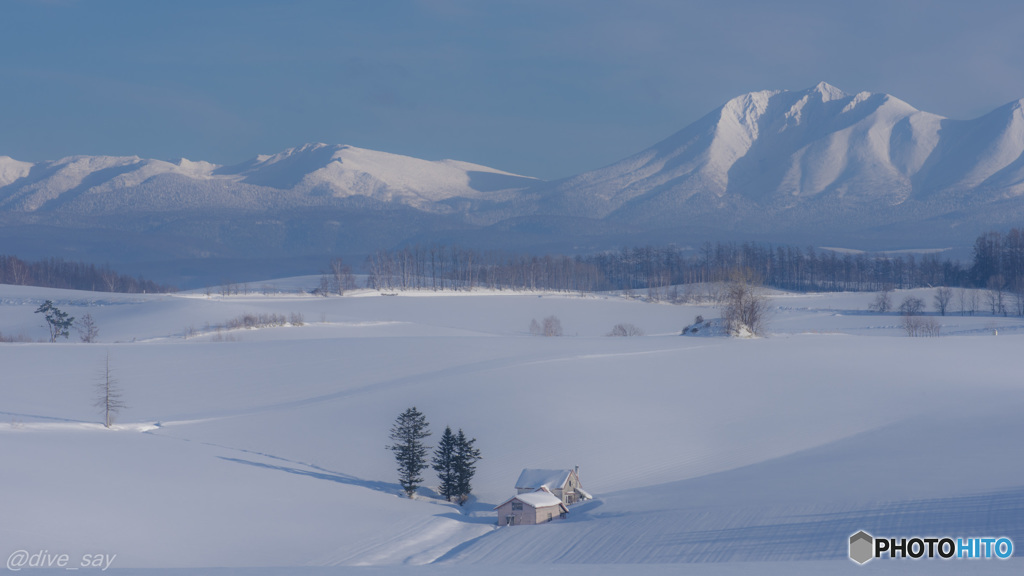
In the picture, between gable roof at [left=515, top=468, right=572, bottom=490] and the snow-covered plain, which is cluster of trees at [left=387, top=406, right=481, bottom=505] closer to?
the snow-covered plain

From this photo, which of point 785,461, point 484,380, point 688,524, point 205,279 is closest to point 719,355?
point 484,380

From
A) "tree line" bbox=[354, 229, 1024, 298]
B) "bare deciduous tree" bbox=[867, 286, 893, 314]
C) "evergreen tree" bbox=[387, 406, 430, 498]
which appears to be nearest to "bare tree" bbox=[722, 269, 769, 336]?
"evergreen tree" bbox=[387, 406, 430, 498]

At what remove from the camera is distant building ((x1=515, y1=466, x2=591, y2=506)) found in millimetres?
21781

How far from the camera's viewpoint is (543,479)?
2209cm

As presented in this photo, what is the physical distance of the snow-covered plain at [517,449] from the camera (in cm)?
1550

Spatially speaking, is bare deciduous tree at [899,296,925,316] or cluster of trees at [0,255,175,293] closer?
bare deciduous tree at [899,296,925,316]

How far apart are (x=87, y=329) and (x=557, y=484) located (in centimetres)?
4572

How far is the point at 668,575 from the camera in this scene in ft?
29.4

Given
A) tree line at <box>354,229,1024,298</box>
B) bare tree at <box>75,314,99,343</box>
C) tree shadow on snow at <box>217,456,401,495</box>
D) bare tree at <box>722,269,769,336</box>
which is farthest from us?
tree line at <box>354,229,1024,298</box>

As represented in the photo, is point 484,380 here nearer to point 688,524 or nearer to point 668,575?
point 688,524

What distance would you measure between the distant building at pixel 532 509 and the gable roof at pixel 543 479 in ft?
1.81

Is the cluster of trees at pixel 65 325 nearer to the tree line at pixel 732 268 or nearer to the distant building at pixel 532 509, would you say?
the distant building at pixel 532 509

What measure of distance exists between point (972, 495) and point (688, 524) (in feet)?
18.3

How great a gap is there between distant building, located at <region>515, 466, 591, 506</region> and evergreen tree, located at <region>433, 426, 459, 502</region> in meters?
2.22
